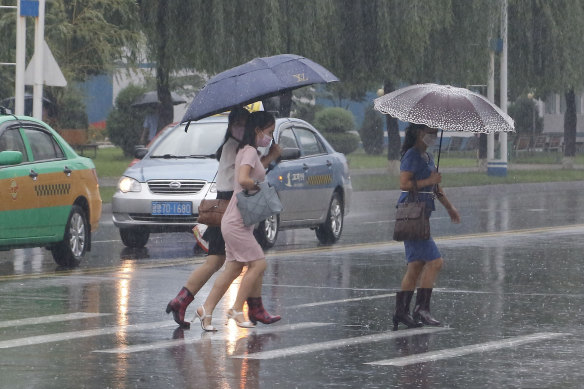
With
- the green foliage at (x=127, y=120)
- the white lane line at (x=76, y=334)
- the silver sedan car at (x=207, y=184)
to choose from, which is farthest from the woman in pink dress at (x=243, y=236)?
the green foliage at (x=127, y=120)

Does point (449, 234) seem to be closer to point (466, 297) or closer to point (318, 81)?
point (466, 297)

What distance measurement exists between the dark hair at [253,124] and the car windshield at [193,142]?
737 cm

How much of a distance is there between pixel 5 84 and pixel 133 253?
26.5 metres

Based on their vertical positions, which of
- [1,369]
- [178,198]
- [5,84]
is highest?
[5,84]

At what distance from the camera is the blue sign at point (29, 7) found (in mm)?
22391

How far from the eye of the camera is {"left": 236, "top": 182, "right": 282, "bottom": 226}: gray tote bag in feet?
33.5

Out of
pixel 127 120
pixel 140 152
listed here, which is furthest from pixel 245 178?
pixel 127 120

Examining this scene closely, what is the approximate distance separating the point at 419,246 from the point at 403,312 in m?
0.51

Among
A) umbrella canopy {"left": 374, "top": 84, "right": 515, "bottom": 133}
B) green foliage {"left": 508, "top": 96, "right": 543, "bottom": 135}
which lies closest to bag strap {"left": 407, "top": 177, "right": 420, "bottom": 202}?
umbrella canopy {"left": 374, "top": 84, "right": 515, "bottom": 133}

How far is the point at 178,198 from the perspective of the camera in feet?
55.9

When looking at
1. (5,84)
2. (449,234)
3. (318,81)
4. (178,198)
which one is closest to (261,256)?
(318,81)

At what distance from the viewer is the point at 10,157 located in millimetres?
13781

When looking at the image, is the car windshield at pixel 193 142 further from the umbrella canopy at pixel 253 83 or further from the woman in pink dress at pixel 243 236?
the woman in pink dress at pixel 243 236

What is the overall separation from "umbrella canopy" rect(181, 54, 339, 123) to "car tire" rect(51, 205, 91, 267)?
485 centimetres
